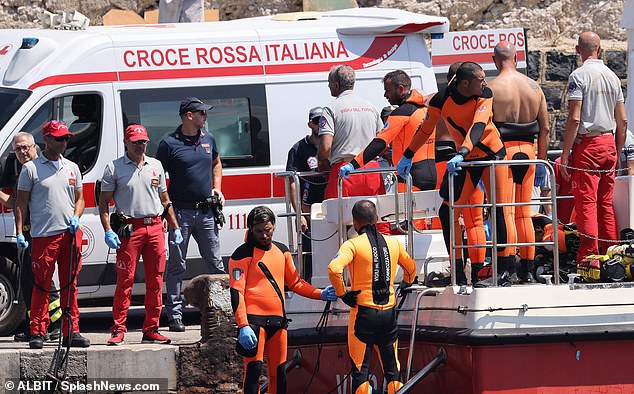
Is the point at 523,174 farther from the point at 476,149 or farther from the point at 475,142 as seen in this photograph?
the point at 475,142

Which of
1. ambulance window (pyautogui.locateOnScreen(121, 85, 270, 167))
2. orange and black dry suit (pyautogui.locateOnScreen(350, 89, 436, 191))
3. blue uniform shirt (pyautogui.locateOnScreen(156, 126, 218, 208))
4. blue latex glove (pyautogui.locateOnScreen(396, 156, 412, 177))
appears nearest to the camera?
blue latex glove (pyautogui.locateOnScreen(396, 156, 412, 177))

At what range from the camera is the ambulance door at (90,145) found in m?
12.6

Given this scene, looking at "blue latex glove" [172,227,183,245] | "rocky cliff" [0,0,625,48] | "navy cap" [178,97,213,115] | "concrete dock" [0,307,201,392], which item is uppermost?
"rocky cliff" [0,0,625,48]

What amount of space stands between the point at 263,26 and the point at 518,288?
5.08 meters

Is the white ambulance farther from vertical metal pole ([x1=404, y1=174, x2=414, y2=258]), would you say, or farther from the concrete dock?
vertical metal pole ([x1=404, y1=174, x2=414, y2=258])

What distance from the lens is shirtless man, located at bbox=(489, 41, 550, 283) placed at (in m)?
9.77

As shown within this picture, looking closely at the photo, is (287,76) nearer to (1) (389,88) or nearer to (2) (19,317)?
(1) (389,88)

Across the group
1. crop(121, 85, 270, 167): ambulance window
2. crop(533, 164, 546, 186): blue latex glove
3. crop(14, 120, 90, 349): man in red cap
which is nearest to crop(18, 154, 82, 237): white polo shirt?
crop(14, 120, 90, 349): man in red cap

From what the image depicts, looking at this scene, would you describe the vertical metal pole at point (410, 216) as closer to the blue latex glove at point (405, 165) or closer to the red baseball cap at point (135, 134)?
the blue latex glove at point (405, 165)

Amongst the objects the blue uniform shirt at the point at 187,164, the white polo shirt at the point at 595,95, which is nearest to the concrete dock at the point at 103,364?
the blue uniform shirt at the point at 187,164

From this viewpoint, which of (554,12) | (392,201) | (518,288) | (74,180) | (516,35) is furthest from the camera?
(554,12)

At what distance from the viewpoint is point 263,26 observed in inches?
527

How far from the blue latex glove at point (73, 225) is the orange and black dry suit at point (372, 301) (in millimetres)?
2732

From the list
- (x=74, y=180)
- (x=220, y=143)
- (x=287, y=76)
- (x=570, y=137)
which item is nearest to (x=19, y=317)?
(x=74, y=180)
